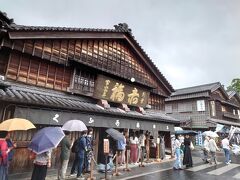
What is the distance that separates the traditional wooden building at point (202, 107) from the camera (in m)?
34.0

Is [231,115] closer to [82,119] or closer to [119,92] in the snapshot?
[119,92]

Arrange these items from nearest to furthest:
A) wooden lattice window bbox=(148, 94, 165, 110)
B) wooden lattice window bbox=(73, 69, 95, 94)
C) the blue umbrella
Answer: the blue umbrella
wooden lattice window bbox=(73, 69, 95, 94)
wooden lattice window bbox=(148, 94, 165, 110)

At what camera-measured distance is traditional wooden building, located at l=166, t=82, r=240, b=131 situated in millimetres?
33987

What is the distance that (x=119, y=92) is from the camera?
16.0m

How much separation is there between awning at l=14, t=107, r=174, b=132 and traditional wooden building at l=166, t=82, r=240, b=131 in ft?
57.1

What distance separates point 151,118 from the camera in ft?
57.4

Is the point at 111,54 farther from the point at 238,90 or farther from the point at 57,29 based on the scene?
the point at 238,90

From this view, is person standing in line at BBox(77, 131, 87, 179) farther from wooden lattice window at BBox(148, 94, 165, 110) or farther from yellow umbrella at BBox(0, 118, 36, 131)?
wooden lattice window at BBox(148, 94, 165, 110)

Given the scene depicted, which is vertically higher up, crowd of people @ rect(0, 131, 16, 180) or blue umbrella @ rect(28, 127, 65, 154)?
blue umbrella @ rect(28, 127, 65, 154)

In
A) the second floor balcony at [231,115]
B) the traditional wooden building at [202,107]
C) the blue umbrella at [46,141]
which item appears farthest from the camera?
the second floor balcony at [231,115]

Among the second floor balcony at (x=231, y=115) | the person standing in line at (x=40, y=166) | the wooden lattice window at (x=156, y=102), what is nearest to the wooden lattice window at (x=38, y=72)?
the person standing in line at (x=40, y=166)

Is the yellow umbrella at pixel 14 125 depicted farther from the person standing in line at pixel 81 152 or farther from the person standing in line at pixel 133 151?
the person standing in line at pixel 133 151

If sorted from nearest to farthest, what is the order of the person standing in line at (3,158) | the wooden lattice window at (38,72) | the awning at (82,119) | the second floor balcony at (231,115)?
the person standing in line at (3,158) → the awning at (82,119) → the wooden lattice window at (38,72) → the second floor balcony at (231,115)

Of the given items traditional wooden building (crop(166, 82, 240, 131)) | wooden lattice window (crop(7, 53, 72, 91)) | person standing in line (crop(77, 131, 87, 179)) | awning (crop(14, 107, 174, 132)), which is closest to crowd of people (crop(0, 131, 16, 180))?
awning (crop(14, 107, 174, 132))
